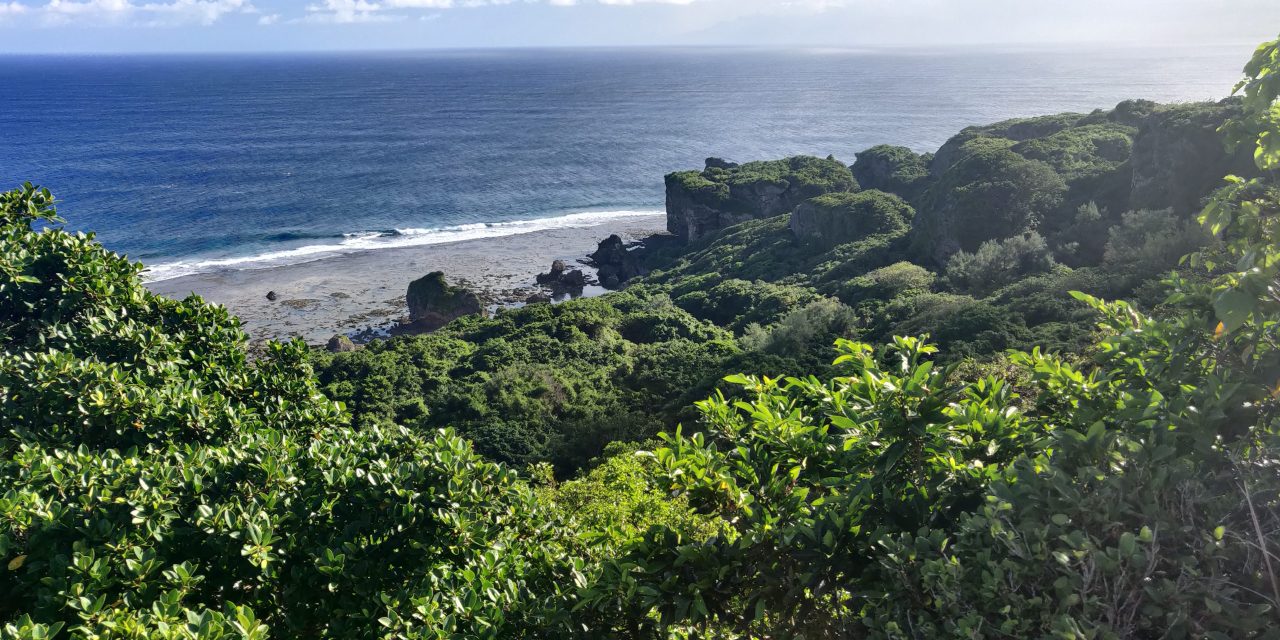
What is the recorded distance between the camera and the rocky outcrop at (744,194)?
5897cm

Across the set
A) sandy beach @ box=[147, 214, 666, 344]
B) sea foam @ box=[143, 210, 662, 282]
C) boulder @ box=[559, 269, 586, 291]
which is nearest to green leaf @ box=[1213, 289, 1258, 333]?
sandy beach @ box=[147, 214, 666, 344]

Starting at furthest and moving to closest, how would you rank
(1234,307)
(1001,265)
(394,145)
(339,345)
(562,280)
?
1. (394,145)
2. (562,280)
3. (339,345)
4. (1001,265)
5. (1234,307)

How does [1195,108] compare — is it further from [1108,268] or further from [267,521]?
[267,521]

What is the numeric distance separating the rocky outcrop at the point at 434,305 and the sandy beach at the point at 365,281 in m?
1.89

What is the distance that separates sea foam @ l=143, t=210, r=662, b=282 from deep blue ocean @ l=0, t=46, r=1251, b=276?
0.28m

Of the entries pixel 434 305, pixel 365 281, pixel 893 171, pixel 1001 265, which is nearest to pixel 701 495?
pixel 1001 265

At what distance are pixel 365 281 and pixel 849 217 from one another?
34.0 metres

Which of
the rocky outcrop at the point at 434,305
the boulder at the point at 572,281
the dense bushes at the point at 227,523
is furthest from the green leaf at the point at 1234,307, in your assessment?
the boulder at the point at 572,281

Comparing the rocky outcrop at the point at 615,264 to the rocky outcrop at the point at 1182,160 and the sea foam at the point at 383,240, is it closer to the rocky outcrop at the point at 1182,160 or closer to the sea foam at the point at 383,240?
the sea foam at the point at 383,240

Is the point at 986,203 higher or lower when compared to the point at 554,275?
higher

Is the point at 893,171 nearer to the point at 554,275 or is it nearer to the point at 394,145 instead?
the point at 554,275

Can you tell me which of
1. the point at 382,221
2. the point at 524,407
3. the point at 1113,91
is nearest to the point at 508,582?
the point at 524,407

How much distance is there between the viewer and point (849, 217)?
45.8 metres

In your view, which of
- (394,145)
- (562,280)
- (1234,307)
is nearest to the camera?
(1234,307)
